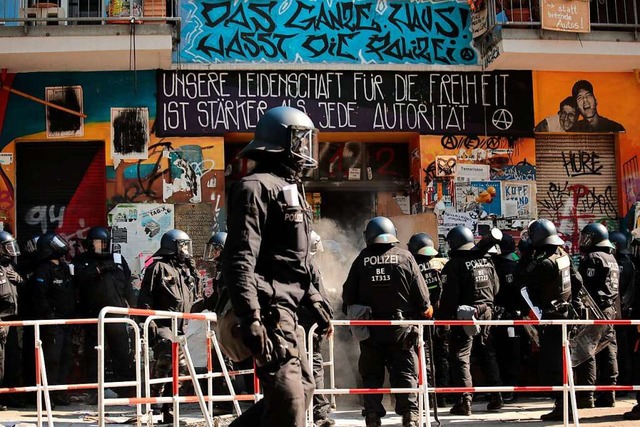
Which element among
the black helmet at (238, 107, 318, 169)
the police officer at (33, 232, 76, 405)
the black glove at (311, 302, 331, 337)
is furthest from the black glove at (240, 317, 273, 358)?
the police officer at (33, 232, 76, 405)

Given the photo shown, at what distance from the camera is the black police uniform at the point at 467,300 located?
35.6 feet

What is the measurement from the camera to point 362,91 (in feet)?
47.2

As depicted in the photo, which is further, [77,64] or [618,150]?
[618,150]

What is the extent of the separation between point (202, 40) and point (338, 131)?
2.42 meters

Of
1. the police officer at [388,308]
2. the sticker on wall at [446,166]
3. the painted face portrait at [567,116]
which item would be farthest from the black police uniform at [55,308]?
the painted face portrait at [567,116]

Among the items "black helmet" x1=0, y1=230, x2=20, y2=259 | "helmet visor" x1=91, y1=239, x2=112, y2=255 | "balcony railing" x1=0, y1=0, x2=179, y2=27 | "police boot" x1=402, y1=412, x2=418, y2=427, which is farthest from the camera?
"balcony railing" x1=0, y1=0, x2=179, y2=27

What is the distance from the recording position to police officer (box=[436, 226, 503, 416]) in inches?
426

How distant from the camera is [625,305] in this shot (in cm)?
1203

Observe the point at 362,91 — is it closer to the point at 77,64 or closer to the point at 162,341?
the point at 77,64

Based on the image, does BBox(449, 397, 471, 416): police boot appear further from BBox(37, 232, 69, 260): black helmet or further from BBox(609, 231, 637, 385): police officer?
BBox(37, 232, 69, 260): black helmet

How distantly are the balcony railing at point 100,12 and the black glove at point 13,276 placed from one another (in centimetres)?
361

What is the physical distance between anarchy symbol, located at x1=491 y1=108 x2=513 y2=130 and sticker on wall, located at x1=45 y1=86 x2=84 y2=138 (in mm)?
6168

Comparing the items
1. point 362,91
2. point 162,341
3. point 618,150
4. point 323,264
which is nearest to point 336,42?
point 362,91

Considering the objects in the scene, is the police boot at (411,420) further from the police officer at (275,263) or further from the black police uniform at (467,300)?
the police officer at (275,263)
